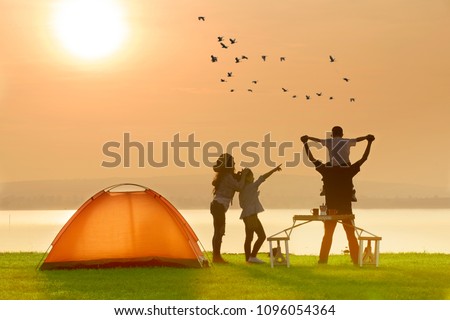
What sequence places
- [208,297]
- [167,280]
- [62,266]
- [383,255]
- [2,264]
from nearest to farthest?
[208,297] < [167,280] < [62,266] < [2,264] < [383,255]

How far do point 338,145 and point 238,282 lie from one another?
15.4 ft

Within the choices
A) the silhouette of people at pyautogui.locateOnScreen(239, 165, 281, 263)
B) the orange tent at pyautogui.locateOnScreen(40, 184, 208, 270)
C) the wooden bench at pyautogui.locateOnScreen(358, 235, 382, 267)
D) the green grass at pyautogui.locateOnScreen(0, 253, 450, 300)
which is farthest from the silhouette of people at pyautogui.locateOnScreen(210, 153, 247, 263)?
the wooden bench at pyautogui.locateOnScreen(358, 235, 382, 267)

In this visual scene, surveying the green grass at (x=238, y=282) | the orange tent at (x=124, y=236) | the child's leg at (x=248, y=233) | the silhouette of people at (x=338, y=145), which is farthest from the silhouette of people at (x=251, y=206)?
the silhouette of people at (x=338, y=145)

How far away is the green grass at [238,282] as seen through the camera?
1789cm

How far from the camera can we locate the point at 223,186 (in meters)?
22.9

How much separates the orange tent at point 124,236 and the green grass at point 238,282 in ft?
1.94

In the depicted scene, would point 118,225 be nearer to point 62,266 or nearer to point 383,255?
point 62,266

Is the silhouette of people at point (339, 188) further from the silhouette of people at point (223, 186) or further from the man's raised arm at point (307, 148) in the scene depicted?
the silhouette of people at point (223, 186)

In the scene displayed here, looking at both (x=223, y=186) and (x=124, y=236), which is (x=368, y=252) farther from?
(x=124, y=236)

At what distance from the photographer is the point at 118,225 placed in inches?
894

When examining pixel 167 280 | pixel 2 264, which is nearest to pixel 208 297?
pixel 167 280

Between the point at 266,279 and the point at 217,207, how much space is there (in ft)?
11.0

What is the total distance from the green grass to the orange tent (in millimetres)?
591

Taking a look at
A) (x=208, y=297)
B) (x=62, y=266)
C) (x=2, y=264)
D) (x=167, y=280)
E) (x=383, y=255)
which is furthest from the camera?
(x=383, y=255)
